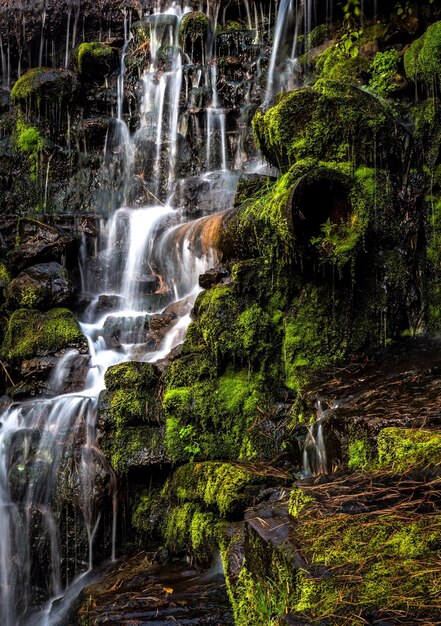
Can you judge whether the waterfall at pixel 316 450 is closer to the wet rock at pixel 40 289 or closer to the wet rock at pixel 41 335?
the wet rock at pixel 41 335

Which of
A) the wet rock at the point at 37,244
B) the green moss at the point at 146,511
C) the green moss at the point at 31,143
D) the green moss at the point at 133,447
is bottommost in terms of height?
the green moss at the point at 146,511

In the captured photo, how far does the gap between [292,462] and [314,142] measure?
12.2 feet

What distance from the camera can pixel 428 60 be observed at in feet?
26.0

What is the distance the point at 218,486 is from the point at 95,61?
13908 millimetres

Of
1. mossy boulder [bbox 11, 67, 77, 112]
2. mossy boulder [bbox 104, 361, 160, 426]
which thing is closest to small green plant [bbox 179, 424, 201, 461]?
mossy boulder [bbox 104, 361, 160, 426]

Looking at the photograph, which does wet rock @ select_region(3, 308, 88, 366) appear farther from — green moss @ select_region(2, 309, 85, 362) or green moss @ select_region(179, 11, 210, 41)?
green moss @ select_region(179, 11, 210, 41)

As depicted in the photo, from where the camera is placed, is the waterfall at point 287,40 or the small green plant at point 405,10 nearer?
the small green plant at point 405,10

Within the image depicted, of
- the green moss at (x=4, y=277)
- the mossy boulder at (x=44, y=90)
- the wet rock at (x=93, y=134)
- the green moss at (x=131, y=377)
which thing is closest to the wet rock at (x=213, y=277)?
the green moss at (x=131, y=377)

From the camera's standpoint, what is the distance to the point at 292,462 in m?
5.20

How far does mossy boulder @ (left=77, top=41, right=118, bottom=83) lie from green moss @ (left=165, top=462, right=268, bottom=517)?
13.1 metres

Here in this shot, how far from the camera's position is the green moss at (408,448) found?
3174mm

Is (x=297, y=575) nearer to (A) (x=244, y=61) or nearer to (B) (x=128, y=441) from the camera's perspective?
(B) (x=128, y=441)

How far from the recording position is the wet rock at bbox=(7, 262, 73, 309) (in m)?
9.60

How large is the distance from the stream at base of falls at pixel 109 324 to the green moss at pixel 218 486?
0.91 m
